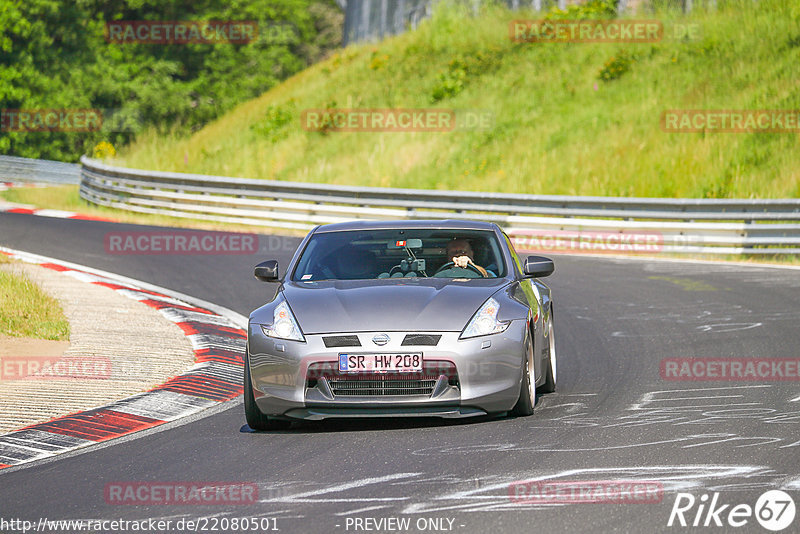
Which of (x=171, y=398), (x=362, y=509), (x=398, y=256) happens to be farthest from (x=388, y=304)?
(x=362, y=509)

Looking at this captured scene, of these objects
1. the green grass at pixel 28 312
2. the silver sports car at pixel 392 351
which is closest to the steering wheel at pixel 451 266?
the silver sports car at pixel 392 351

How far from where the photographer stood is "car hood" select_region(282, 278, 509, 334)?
317 inches

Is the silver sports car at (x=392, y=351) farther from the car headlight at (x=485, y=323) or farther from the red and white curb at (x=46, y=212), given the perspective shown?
the red and white curb at (x=46, y=212)

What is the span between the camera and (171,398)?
31.2 ft

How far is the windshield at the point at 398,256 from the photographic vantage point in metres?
9.37

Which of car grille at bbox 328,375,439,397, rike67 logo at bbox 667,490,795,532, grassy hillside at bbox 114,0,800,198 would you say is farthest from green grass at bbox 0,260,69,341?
grassy hillside at bbox 114,0,800,198

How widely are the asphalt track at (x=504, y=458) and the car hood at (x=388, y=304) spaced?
2.31 feet

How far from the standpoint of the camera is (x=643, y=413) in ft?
28.1

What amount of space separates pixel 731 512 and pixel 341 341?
2957mm

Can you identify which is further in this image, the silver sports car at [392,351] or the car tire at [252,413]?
the car tire at [252,413]

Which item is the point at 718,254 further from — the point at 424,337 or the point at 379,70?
the point at 379,70

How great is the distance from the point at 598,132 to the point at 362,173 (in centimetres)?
636

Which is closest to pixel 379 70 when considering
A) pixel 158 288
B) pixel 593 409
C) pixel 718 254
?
pixel 718 254

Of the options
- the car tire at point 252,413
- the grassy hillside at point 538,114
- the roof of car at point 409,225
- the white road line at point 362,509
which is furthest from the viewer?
the grassy hillside at point 538,114
